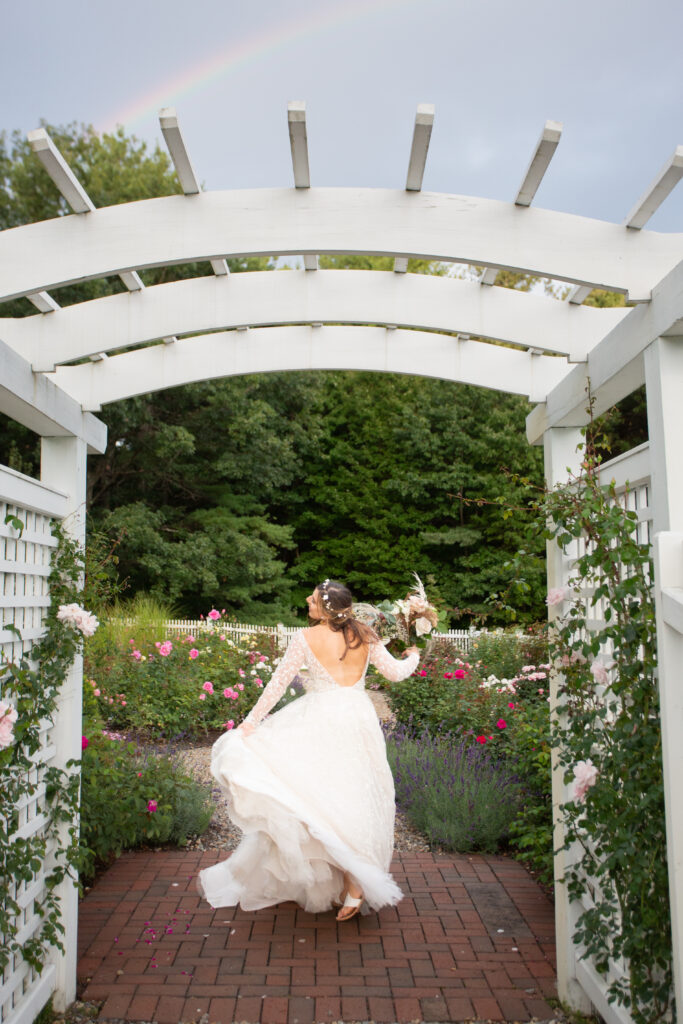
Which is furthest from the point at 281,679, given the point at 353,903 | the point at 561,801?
the point at 561,801

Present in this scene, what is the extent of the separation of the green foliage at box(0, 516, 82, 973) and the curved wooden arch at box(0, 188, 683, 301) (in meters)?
0.98

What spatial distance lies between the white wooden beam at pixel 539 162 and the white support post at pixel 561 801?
1.19 metres

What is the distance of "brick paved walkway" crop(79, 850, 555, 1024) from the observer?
124 inches

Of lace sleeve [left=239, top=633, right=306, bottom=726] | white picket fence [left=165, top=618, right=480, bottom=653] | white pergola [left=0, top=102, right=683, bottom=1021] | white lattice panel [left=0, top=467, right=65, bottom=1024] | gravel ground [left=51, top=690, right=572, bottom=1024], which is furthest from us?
white picket fence [left=165, top=618, right=480, bottom=653]

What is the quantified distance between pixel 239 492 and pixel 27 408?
15716mm

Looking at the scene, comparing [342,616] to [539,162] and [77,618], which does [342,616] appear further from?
[539,162]

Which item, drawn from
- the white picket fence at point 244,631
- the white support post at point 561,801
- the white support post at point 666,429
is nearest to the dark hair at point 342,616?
the white support post at point 561,801

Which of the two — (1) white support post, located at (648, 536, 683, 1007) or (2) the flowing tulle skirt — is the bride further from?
(1) white support post, located at (648, 536, 683, 1007)

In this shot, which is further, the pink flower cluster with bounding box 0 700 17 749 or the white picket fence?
the white picket fence

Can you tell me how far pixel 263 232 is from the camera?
2.78 metres

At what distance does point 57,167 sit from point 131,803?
365 centimetres

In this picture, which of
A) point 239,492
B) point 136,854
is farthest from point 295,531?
point 136,854

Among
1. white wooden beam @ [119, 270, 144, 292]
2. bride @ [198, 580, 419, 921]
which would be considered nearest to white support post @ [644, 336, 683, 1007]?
bride @ [198, 580, 419, 921]

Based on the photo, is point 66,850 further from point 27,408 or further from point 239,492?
point 239,492
